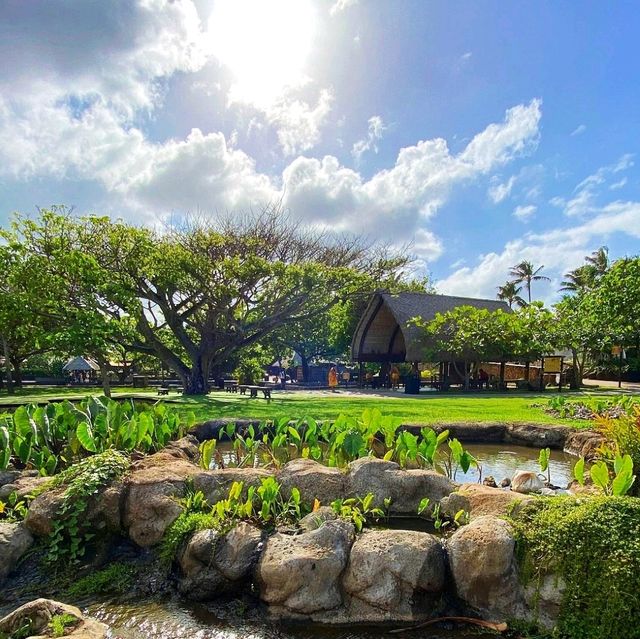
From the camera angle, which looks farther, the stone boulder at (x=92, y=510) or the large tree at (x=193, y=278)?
the large tree at (x=193, y=278)

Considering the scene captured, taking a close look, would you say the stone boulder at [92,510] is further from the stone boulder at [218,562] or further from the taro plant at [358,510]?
the taro plant at [358,510]

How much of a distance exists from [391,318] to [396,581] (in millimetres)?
23461

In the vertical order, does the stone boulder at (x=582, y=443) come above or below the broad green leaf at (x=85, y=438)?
below

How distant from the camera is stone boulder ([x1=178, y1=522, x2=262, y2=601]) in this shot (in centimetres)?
348

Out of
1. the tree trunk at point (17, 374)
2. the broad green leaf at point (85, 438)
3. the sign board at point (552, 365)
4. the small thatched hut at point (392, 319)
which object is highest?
the small thatched hut at point (392, 319)

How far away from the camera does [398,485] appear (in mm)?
4469

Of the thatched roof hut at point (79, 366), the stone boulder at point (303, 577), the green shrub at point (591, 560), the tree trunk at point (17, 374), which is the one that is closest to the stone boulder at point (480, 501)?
the green shrub at point (591, 560)

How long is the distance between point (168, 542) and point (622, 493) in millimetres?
3237

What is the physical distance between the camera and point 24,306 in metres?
12.9

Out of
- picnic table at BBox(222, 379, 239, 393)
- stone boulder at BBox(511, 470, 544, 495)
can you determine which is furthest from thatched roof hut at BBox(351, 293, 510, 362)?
stone boulder at BBox(511, 470, 544, 495)

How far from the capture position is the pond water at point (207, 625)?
309 cm

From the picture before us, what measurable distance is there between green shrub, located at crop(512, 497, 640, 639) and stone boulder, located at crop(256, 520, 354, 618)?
1165mm

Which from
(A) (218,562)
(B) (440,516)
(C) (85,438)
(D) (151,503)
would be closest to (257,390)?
(C) (85,438)

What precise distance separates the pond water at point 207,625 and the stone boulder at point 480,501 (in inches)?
35.8
